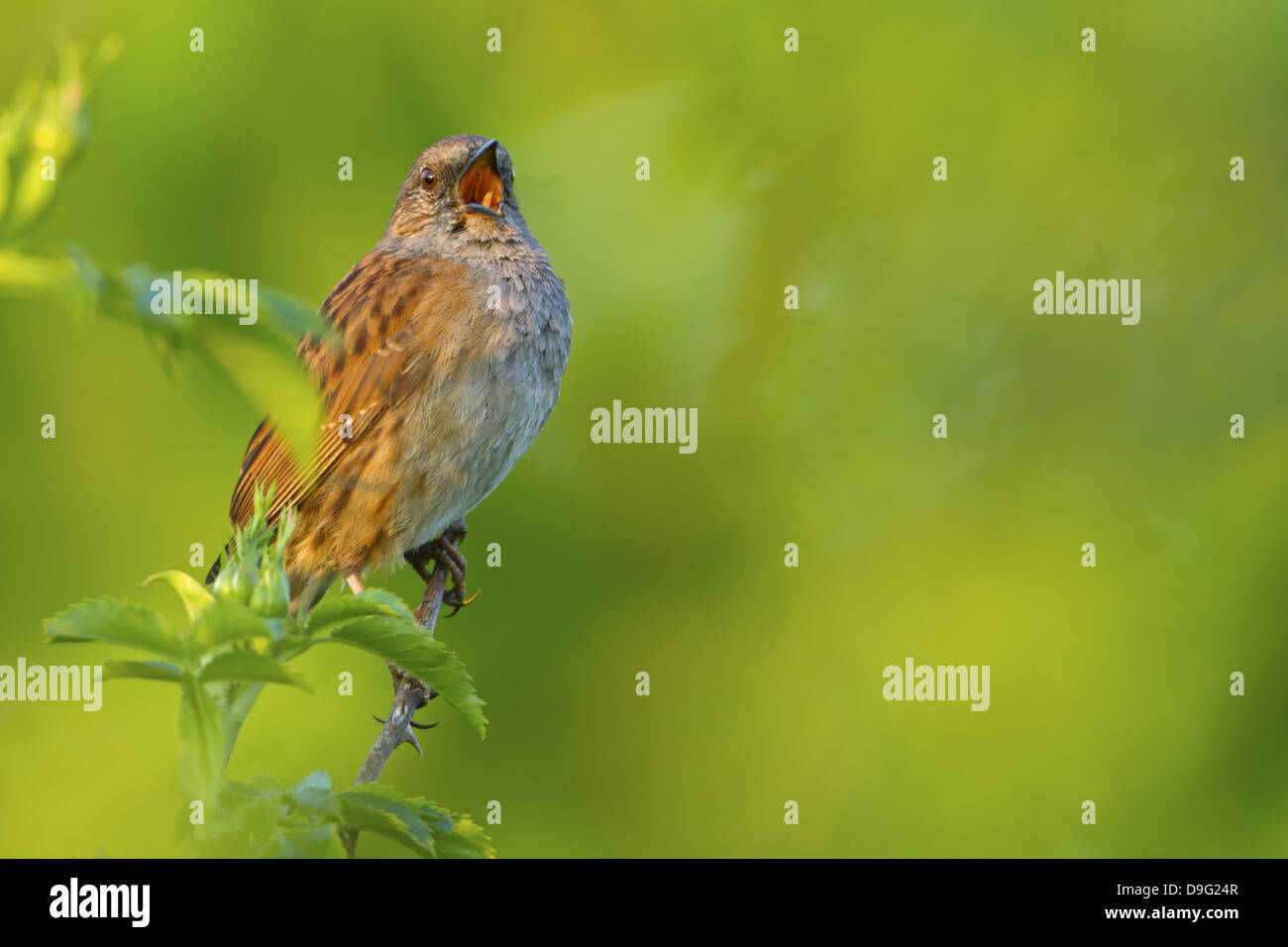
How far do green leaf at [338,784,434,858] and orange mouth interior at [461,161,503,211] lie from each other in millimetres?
3611

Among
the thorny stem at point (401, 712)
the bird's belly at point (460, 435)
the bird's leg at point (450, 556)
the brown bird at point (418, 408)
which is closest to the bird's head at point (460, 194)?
the brown bird at point (418, 408)

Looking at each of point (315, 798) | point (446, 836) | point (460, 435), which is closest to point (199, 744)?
point (315, 798)

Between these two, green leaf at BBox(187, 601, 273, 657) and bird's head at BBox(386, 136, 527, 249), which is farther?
bird's head at BBox(386, 136, 527, 249)

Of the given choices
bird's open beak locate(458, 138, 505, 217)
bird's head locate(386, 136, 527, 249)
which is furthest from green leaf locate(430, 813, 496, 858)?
bird's open beak locate(458, 138, 505, 217)

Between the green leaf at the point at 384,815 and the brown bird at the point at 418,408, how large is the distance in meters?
2.59

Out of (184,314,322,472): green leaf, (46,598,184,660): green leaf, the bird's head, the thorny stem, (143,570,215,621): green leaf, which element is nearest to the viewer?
(184,314,322,472): green leaf

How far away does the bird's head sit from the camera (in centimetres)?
501

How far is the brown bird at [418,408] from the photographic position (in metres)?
4.51

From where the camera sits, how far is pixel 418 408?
4.55 meters

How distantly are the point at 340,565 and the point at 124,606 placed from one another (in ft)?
10.4

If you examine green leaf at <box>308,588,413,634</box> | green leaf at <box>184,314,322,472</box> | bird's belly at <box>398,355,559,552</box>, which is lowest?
green leaf at <box>308,588,413,634</box>

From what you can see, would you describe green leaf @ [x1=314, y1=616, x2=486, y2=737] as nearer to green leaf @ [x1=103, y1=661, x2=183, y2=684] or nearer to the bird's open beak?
green leaf @ [x1=103, y1=661, x2=183, y2=684]

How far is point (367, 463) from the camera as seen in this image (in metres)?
4.57

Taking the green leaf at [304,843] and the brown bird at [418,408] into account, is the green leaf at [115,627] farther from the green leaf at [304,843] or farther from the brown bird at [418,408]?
the brown bird at [418,408]
